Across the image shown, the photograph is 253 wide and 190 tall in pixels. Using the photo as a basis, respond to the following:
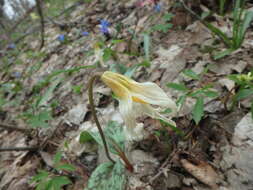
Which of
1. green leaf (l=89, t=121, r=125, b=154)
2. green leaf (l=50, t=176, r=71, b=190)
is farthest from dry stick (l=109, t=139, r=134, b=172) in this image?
green leaf (l=50, t=176, r=71, b=190)

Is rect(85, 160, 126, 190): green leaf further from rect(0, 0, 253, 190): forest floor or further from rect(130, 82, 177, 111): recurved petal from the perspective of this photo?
rect(130, 82, 177, 111): recurved petal

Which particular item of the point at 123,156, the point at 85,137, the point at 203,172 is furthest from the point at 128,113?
the point at 85,137

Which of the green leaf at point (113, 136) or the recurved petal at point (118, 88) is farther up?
the recurved petal at point (118, 88)

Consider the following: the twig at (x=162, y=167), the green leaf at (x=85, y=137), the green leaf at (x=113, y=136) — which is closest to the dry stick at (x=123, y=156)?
the green leaf at (x=113, y=136)

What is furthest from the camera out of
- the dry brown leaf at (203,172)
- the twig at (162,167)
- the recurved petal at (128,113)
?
the twig at (162,167)

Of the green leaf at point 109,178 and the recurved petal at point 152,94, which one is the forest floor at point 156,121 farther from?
the recurved petal at point 152,94

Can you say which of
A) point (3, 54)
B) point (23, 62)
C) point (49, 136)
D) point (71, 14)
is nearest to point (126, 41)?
point (49, 136)

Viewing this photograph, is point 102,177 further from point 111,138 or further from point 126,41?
point 126,41

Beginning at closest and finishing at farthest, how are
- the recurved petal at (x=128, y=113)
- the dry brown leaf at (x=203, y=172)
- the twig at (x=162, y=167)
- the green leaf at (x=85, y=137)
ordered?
the recurved petal at (x=128, y=113)
the dry brown leaf at (x=203, y=172)
the twig at (x=162, y=167)
the green leaf at (x=85, y=137)

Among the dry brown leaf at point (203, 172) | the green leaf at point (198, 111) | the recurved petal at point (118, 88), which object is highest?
the recurved petal at point (118, 88)
